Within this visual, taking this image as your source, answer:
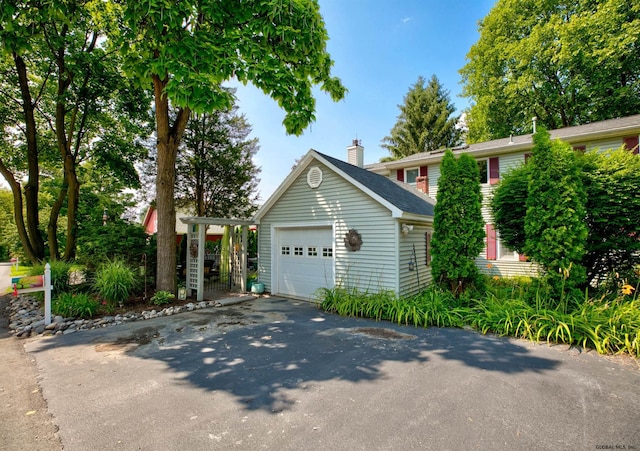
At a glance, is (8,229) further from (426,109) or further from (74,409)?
(426,109)

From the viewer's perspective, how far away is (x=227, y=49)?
18.7 feet

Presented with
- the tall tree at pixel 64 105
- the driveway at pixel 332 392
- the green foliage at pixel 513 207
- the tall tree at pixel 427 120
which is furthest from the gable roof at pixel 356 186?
the tall tree at pixel 427 120

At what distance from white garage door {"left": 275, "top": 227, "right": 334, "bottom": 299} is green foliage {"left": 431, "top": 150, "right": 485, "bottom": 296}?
9.80ft

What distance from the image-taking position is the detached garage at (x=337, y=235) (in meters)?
7.31

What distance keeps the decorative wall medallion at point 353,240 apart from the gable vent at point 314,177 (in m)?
1.77

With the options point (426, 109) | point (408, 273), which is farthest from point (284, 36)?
point (426, 109)

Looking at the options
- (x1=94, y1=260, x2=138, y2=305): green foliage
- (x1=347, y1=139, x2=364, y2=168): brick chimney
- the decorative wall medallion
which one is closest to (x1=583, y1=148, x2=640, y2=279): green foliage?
the decorative wall medallion

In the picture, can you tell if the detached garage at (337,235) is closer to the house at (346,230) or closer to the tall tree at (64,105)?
the house at (346,230)

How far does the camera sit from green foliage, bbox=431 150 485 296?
652 centimetres

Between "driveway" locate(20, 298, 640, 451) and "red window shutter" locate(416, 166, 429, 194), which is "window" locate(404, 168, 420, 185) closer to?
"red window shutter" locate(416, 166, 429, 194)

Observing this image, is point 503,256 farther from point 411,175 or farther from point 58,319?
point 58,319

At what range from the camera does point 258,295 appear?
9.30 m

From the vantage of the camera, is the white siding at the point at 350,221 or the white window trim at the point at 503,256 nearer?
the white siding at the point at 350,221

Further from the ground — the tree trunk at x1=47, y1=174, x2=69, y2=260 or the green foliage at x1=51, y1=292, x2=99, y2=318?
the tree trunk at x1=47, y1=174, x2=69, y2=260
